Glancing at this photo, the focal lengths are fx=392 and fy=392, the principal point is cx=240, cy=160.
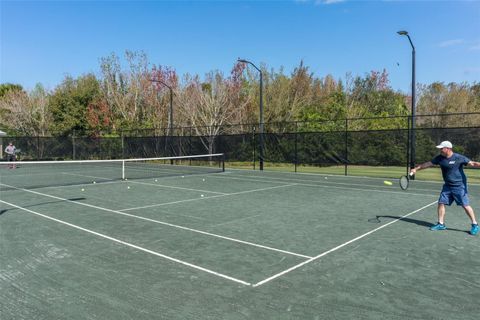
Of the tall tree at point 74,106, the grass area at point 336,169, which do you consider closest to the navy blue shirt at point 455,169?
the grass area at point 336,169

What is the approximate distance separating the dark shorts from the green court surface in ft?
2.04

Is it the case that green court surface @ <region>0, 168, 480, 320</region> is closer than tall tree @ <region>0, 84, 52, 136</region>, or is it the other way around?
green court surface @ <region>0, 168, 480, 320</region>

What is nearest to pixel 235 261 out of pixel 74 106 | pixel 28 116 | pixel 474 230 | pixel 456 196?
pixel 456 196

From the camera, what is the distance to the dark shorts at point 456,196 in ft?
25.3

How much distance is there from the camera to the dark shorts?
25.3 ft

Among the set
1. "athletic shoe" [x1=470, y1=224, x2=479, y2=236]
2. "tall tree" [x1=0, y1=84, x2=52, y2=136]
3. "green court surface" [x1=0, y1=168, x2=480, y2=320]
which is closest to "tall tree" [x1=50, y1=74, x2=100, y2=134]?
"tall tree" [x1=0, y1=84, x2=52, y2=136]

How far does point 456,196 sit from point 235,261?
15.8 ft

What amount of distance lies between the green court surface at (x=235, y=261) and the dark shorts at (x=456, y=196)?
0.62 m

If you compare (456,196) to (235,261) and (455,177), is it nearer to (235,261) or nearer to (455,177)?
(455,177)

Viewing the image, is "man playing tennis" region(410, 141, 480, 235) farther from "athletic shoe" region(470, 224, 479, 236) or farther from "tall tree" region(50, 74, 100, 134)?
"tall tree" region(50, 74, 100, 134)

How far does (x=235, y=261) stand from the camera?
5938 millimetres

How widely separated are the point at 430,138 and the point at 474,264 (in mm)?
17175

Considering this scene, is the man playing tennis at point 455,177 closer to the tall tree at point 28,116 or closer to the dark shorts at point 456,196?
the dark shorts at point 456,196

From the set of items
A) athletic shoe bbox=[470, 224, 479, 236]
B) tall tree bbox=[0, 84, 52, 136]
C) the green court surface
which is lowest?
the green court surface
